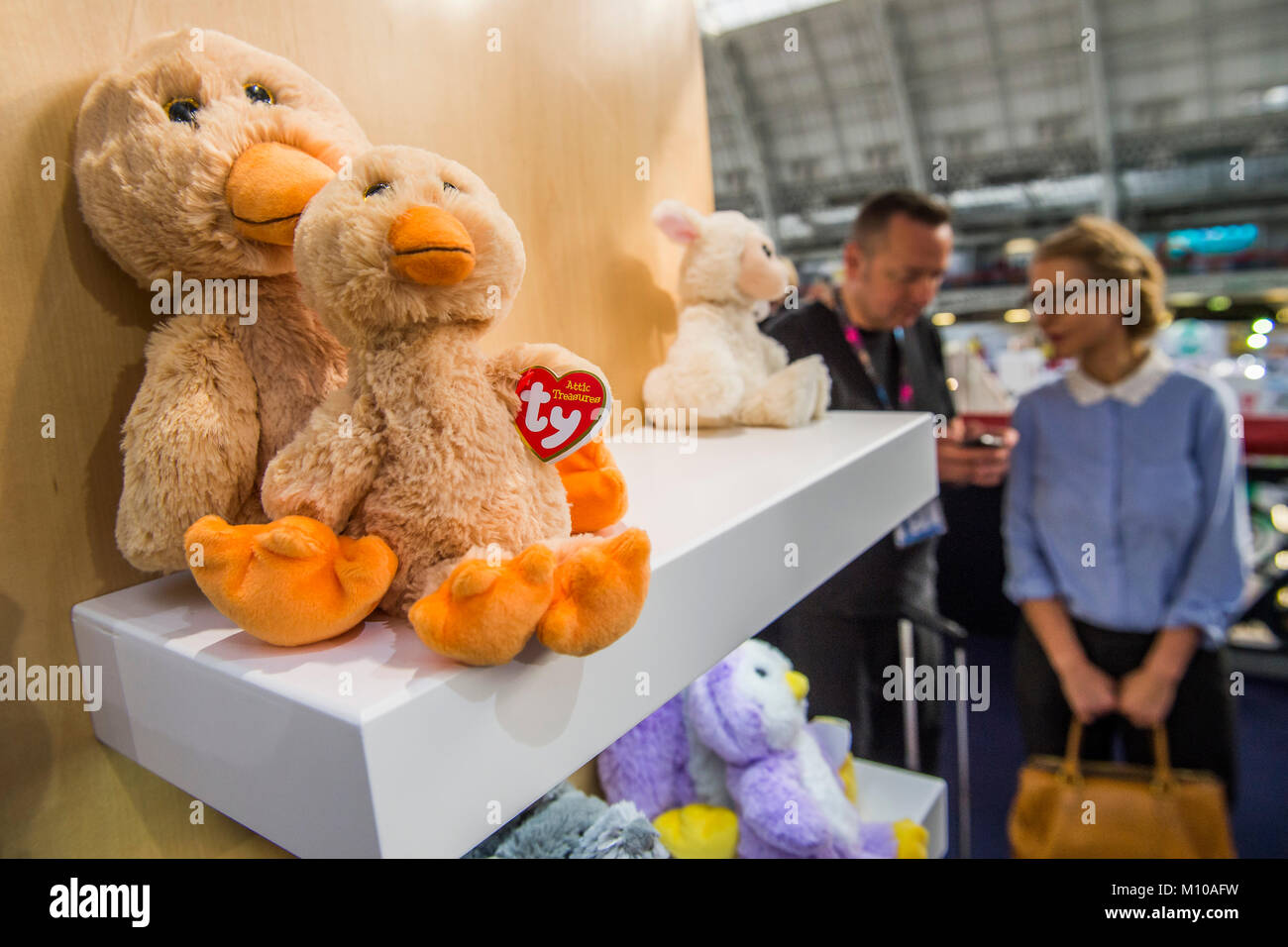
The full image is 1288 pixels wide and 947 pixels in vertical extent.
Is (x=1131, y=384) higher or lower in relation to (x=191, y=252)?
lower

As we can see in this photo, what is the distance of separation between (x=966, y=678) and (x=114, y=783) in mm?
2156

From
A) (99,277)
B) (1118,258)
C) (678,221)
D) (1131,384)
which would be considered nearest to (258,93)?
(99,277)

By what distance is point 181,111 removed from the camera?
1.63 ft

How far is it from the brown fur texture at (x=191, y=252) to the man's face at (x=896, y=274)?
1.29 m

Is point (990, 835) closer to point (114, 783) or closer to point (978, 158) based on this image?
point (114, 783)

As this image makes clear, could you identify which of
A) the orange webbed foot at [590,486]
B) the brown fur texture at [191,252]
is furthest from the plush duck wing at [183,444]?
the orange webbed foot at [590,486]

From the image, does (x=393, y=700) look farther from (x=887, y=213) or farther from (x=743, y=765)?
(x=887, y=213)

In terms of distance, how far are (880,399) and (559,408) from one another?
3.90ft

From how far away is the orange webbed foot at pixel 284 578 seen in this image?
412 millimetres

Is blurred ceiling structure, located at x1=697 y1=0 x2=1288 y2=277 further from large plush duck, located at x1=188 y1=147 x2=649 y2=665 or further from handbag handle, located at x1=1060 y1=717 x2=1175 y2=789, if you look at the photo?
large plush duck, located at x1=188 y1=147 x2=649 y2=665

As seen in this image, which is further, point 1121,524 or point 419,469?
point 1121,524

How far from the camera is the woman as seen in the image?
1.52 metres

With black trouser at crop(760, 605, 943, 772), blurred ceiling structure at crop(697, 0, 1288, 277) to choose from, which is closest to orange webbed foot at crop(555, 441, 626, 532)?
black trouser at crop(760, 605, 943, 772)

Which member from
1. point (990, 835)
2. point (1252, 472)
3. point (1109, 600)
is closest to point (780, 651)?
point (1109, 600)
